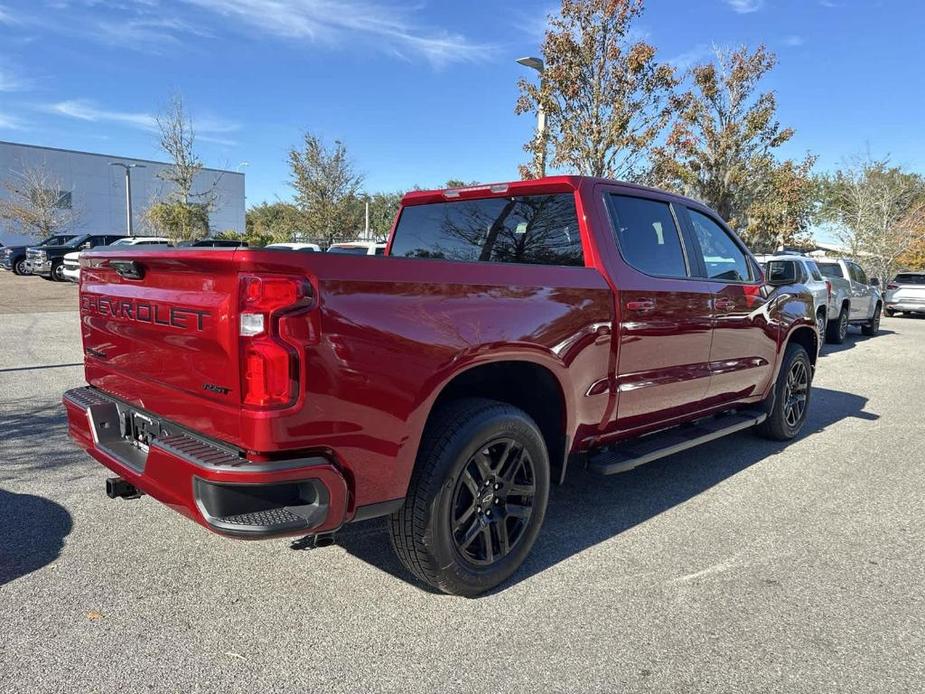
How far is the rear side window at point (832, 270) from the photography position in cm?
1470

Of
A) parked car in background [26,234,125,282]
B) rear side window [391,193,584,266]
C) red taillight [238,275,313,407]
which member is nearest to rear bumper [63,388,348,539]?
red taillight [238,275,313,407]

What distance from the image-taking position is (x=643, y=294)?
377 centimetres

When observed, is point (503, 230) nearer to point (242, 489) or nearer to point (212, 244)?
point (242, 489)

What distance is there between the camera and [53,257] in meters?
23.9

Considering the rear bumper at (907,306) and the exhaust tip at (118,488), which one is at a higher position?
the exhaust tip at (118,488)

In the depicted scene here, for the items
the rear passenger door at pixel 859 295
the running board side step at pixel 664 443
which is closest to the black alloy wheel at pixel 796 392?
the running board side step at pixel 664 443

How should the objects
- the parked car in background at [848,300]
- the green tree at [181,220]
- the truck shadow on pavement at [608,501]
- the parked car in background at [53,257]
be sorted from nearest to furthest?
the truck shadow on pavement at [608,501] < the parked car in background at [848,300] < the parked car in background at [53,257] < the green tree at [181,220]

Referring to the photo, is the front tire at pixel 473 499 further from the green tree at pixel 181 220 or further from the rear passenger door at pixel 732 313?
the green tree at pixel 181 220

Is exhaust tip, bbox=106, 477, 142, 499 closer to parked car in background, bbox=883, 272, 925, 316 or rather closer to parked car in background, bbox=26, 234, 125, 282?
parked car in background, bbox=883, 272, 925, 316

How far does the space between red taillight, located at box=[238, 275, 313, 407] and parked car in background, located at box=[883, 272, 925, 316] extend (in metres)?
23.6

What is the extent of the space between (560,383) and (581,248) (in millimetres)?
826

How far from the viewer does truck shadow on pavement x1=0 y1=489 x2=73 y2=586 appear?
10.4 ft

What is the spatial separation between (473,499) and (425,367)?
740mm

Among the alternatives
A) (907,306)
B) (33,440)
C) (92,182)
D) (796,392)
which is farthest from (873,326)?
(92,182)
